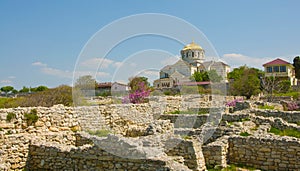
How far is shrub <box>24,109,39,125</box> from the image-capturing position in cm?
1050

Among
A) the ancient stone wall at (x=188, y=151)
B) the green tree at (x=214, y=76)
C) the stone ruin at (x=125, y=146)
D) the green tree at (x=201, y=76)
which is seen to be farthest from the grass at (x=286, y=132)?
the green tree at (x=201, y=76)

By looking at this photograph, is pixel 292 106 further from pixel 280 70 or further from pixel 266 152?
pixel 280 70

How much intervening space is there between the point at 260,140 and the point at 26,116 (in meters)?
8.16

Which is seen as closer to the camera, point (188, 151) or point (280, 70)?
point (188, 151)

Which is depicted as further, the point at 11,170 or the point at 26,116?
the point at 26,116

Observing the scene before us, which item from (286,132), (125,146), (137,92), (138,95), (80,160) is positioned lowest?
(80,160)

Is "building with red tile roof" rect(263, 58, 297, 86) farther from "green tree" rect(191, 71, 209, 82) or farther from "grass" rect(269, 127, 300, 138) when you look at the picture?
"grass" rect(269, 127, 300, 138)

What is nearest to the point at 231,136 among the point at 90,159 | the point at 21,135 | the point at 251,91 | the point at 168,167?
the point at 168,167

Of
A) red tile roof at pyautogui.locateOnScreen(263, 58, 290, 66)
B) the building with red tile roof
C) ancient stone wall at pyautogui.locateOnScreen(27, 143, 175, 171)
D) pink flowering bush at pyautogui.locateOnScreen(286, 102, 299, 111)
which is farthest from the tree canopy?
ancient stone wall at pyautogui.locateOnScreen(27, 143, 175, 171)

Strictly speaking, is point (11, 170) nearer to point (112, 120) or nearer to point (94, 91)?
point (112, 120)

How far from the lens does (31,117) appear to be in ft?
34.6

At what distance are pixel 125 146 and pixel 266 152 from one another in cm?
504

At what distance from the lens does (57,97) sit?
1012 inches

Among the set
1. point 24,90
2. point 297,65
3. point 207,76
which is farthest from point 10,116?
point 297,65
